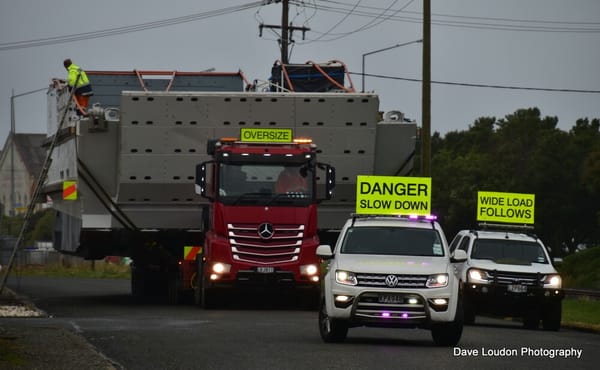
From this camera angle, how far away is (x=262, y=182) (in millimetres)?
28875

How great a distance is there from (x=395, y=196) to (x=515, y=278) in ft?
9.06

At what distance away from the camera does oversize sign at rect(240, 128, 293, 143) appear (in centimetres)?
2919

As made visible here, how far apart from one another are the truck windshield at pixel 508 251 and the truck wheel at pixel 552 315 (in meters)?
1.49

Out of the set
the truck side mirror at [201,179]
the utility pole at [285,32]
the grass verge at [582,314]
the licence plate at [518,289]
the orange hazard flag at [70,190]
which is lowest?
the grass verge at [582,314]

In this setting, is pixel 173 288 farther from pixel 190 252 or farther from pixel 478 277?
pixel 478 277

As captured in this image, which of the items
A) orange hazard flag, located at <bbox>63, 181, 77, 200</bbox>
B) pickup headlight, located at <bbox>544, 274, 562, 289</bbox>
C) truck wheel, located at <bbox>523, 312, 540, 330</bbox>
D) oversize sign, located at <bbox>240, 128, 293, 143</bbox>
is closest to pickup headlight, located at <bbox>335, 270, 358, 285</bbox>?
pickup headlight, located at <bbox>544, 274, 562, 289</bbox>

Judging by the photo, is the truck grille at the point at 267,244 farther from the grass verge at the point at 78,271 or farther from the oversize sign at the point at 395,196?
the grass verge at the point at 78,271

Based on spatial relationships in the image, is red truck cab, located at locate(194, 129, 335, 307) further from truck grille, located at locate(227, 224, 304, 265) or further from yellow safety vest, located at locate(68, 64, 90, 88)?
yellow safety vest, located at locate(68, 64, 90, 88)

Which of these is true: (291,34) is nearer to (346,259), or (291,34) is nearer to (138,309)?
(138,309)

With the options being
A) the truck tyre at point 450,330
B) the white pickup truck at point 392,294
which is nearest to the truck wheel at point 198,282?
the white pickup truck at point 392,294

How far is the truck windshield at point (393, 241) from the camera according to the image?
68.6ft

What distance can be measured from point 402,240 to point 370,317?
76.1 inches

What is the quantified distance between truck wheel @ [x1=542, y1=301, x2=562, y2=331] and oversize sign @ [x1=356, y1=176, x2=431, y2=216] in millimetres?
2868

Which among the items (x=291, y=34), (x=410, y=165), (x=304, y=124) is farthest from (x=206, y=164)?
(x=291, y=34)
